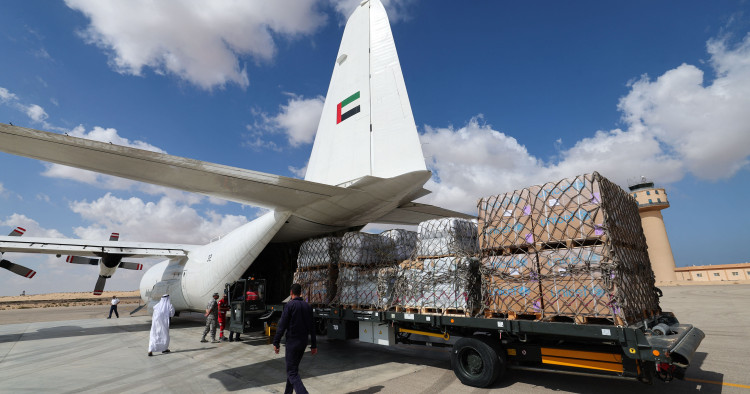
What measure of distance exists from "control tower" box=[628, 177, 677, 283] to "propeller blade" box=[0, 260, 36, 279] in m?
47.5

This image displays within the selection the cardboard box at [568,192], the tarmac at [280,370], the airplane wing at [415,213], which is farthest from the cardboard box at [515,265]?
the airplane wing at [415,213]

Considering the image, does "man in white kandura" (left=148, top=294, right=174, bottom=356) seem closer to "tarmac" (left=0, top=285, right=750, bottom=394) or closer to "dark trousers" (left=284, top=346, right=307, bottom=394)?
"tarmac" (left=0, top=285, right=750, bottom=394)

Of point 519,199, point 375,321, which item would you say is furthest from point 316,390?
point 519,199

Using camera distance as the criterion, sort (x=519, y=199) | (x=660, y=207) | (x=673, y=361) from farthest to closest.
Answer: (x=660, y=207) < (x=519, y=199) < (x=673, y=361)

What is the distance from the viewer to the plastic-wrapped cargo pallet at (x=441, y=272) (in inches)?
244

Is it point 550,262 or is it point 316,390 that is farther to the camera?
point 316,390

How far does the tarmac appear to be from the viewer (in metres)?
5.96

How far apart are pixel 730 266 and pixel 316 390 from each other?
4322cm

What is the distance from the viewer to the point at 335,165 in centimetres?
957

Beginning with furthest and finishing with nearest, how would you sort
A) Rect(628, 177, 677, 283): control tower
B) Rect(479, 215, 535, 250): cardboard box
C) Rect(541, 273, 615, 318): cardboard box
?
1. Rect(628, 177, 677, 283): control tower
2. Rect(479, 215, 535, 250): cardboard box
3. Rect(541, 273, 615, 318): cardboard box

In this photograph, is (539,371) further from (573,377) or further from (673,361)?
(673,361)

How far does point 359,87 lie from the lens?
944 cm

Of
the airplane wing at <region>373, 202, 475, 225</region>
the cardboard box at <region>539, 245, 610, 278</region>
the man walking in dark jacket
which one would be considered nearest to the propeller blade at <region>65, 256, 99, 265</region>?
the airplane wing at <region>373, 202, 475, 225</region>

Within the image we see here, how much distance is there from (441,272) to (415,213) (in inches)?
198
